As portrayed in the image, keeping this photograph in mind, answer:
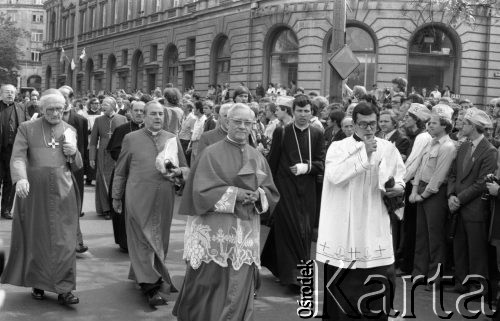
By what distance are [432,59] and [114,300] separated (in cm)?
2623

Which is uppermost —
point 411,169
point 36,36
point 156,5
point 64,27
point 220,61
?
point 36,36

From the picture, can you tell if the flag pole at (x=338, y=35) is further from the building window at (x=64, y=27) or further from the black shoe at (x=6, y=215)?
the building window at (x=64, y=27)

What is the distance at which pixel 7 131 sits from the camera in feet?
43.1

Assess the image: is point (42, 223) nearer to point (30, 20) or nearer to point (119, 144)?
point (119, 144)

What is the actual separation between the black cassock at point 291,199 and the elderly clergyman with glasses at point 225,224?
2118 mm

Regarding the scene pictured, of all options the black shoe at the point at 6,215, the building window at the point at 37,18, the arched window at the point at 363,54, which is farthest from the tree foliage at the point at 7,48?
the black shoe at the point at 6,215

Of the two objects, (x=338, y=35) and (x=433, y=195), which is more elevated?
(x=338, y=35)

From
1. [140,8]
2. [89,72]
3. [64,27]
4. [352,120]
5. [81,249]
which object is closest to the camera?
[352,120]

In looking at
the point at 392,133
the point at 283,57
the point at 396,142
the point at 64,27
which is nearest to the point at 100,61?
the point at 64,27

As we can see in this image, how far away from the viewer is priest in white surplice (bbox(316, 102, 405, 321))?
631 cm

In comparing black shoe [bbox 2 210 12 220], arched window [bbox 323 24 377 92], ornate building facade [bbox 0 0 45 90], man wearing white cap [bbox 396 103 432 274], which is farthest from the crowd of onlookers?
ornate building facade [bbox 0 0 45 90]

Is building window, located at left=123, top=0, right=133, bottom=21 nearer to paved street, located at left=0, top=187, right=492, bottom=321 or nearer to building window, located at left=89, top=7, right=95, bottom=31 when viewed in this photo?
building window, located at left=89, top=7, right=95, bottom=31

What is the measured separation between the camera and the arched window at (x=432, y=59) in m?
31.8

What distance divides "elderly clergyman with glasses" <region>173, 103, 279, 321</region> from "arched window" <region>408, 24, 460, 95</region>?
86.1ft
